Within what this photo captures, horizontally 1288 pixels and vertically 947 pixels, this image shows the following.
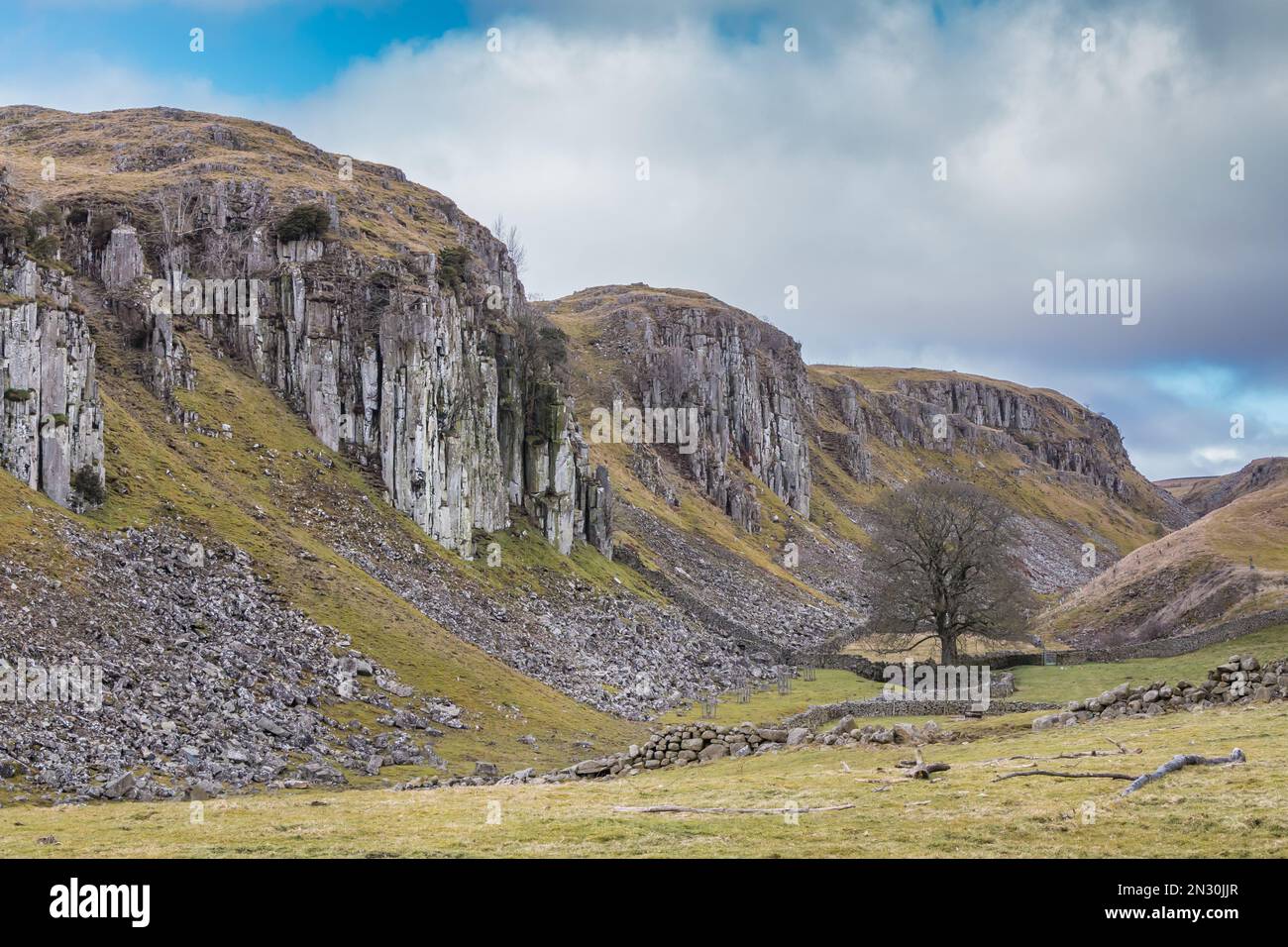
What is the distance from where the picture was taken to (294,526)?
70000 millimetres

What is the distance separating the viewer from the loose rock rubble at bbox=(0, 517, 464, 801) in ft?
124

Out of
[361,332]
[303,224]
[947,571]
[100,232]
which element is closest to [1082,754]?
[947,571]

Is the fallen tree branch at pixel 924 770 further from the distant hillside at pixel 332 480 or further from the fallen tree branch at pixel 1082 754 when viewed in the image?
the distant hillside at pixel 332 480

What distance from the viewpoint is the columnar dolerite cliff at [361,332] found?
86.9 metres

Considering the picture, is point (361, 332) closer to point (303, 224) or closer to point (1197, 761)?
point (303, 224)

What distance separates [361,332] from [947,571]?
52726 millimetres

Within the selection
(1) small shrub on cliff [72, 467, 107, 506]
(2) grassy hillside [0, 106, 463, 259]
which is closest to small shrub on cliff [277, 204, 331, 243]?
(2) grassy hillside [0, 106, 463, 259]

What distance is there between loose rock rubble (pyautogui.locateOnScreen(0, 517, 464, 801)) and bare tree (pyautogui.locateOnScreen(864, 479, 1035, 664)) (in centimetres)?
3087

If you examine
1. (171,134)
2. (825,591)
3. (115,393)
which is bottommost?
(825,591)

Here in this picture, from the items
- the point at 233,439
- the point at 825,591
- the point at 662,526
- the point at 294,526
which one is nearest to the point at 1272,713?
the point at 294,526

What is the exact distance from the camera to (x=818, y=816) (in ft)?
74.9

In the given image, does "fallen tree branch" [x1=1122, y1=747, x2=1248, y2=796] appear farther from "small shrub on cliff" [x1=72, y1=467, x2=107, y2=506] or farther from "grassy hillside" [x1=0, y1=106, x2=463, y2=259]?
"grassy hillside" [x1=0, y1=106, x2=463, y2=259]

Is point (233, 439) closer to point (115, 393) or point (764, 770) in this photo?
point (115, 393)
